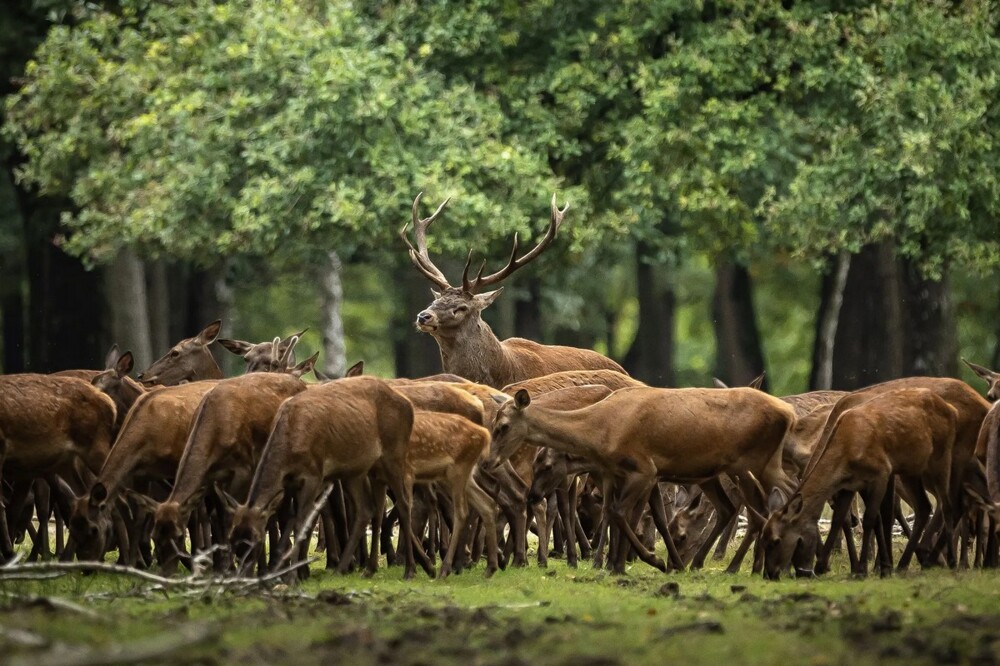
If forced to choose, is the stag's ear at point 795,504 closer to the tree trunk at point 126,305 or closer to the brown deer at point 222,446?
the brown deer at point 222,446

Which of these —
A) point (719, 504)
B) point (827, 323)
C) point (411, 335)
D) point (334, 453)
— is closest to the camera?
point (334, 453)

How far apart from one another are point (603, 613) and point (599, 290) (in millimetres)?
29012

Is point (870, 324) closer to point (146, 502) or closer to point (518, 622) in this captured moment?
point (146, 502)

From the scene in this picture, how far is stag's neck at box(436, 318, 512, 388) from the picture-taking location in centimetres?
1695

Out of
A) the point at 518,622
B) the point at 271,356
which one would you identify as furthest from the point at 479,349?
the point at 518,622

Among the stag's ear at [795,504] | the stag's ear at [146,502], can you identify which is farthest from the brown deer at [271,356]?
the stag's ear at [795,504]

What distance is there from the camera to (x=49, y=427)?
13.5 meters

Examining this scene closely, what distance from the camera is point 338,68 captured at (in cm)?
2266

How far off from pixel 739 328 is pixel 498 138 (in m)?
10.8

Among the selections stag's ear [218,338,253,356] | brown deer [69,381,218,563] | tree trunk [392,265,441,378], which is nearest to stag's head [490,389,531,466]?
brown deer [69,381,218,563]

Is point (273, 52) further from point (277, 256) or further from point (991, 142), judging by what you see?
point (991, 142)

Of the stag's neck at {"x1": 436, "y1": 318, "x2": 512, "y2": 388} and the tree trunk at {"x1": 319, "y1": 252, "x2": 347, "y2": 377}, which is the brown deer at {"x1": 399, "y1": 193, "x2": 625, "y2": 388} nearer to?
the stag's neck at {"x1": 436, "y1": 318, "x2": 512, "y2": 388}

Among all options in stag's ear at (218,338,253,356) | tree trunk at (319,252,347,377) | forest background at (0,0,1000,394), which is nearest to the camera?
stag's ear at (218,338,253,356)

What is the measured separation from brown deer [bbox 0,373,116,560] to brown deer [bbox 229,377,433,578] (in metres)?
1.90
